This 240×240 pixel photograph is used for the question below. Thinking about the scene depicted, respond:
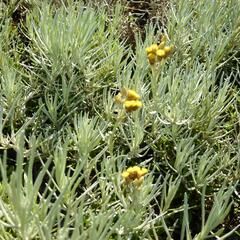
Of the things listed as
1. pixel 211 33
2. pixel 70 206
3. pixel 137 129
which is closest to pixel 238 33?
pixel 211 33

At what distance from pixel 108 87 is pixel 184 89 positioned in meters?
0.32

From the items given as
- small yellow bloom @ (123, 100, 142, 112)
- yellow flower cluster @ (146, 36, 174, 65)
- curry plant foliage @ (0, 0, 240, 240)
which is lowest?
curry plant foliage @ (0, 0, 240, 240)

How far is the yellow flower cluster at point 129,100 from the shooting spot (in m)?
1.31

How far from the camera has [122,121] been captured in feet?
5.32

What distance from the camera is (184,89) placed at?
162cm

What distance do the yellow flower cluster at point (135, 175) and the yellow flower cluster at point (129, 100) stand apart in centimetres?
17

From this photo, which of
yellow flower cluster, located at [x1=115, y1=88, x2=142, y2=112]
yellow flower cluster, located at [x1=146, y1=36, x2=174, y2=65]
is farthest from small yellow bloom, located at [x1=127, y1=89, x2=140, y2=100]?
yellow flower cluster, located at [x1=146, y1=36, x2=174, y2=65]

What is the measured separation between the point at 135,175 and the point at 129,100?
22cm

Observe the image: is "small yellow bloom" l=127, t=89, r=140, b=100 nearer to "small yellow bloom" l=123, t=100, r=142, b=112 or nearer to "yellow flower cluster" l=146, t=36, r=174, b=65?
"small yellow bloom" l=123, t=100, r=142, b=112

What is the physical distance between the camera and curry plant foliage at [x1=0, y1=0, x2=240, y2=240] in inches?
56.1

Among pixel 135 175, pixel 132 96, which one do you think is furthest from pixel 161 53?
pixel 135 175

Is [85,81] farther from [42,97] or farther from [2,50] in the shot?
[2,50]

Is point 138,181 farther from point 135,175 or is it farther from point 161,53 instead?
point 161,53

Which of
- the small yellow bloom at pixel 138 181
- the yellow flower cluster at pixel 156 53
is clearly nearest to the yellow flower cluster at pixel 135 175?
the small yellow bloom at pixel 138 181
